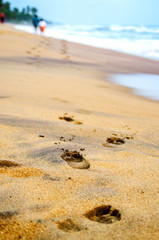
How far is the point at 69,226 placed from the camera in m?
1.37

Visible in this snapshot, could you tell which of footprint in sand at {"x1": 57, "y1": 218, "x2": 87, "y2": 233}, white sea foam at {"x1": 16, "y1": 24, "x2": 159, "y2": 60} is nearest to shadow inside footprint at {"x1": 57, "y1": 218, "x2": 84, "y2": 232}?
footprint in sand at {"x1": 57, "y1": 218, "x2": 87, "y2": 233}

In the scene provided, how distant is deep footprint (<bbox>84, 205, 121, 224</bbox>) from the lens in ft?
4.72

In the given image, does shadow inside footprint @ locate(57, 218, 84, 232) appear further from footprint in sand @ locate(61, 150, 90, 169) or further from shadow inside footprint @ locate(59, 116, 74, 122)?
shadow inside footprint @ locate(59, 116, 74, 122)

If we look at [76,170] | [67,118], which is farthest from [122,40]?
[76,170]

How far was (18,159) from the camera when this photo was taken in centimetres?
200

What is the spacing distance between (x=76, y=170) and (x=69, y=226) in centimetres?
57

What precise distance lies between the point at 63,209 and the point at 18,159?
0.63 meters

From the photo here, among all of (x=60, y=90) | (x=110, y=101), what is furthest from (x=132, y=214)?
(x=60, y=90)

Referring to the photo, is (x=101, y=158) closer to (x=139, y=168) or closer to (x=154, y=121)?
(x=139, y=168)

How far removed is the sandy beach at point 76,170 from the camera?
1.38 meters

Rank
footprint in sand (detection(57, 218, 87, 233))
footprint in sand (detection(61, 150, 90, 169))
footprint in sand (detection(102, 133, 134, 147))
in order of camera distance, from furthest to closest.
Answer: footprint in sand (detection(102, 133, 134, 147))
footprint in sand (detection(61, 150, 90, 169))
footprint in sand (detection(57, 218, 87, 233))

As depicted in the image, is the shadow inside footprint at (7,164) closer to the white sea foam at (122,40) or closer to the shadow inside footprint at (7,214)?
the shadow inside footprint at (7,214)

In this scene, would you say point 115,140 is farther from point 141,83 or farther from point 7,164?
point 141,83

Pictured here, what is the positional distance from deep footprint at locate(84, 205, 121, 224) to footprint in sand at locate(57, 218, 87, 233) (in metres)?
0.09
